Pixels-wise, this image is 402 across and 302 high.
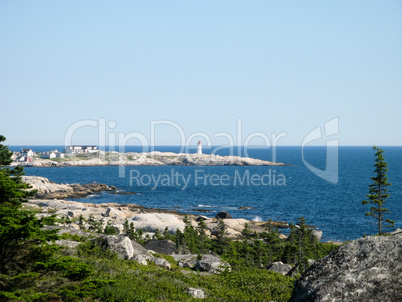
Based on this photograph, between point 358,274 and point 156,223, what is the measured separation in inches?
2385

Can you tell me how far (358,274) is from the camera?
8.97 meters

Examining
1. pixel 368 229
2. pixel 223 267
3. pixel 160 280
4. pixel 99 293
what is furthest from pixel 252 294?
pixel 368 229

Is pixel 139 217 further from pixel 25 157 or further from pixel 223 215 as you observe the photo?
pixel 25 157

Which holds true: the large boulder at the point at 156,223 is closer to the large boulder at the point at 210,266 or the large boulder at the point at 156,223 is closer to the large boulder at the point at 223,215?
the large boulder at the point at 223,215

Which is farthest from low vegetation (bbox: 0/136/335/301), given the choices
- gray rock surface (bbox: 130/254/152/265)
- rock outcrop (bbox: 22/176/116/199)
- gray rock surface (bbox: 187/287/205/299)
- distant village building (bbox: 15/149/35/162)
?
distant village building (bbox: 15/149/35/162)

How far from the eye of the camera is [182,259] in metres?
30.0

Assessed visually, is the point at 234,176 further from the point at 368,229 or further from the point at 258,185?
the point at 368,229

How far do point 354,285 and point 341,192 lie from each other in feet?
379

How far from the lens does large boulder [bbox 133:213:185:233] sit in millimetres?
65300

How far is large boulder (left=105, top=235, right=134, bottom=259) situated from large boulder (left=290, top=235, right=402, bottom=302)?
58.9ft

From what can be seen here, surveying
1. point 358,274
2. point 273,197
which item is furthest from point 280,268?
point 273,197

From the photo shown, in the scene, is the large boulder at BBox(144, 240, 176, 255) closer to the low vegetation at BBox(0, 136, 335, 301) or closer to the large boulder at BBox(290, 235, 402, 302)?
the low vegetation at BBox(0, 136, 335, 301)

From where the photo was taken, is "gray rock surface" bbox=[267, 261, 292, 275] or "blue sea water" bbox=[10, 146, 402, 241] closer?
"gray rock surface" bbox=[267, 261, 292, 275]

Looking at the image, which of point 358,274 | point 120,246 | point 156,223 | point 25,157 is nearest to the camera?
point 358,274
